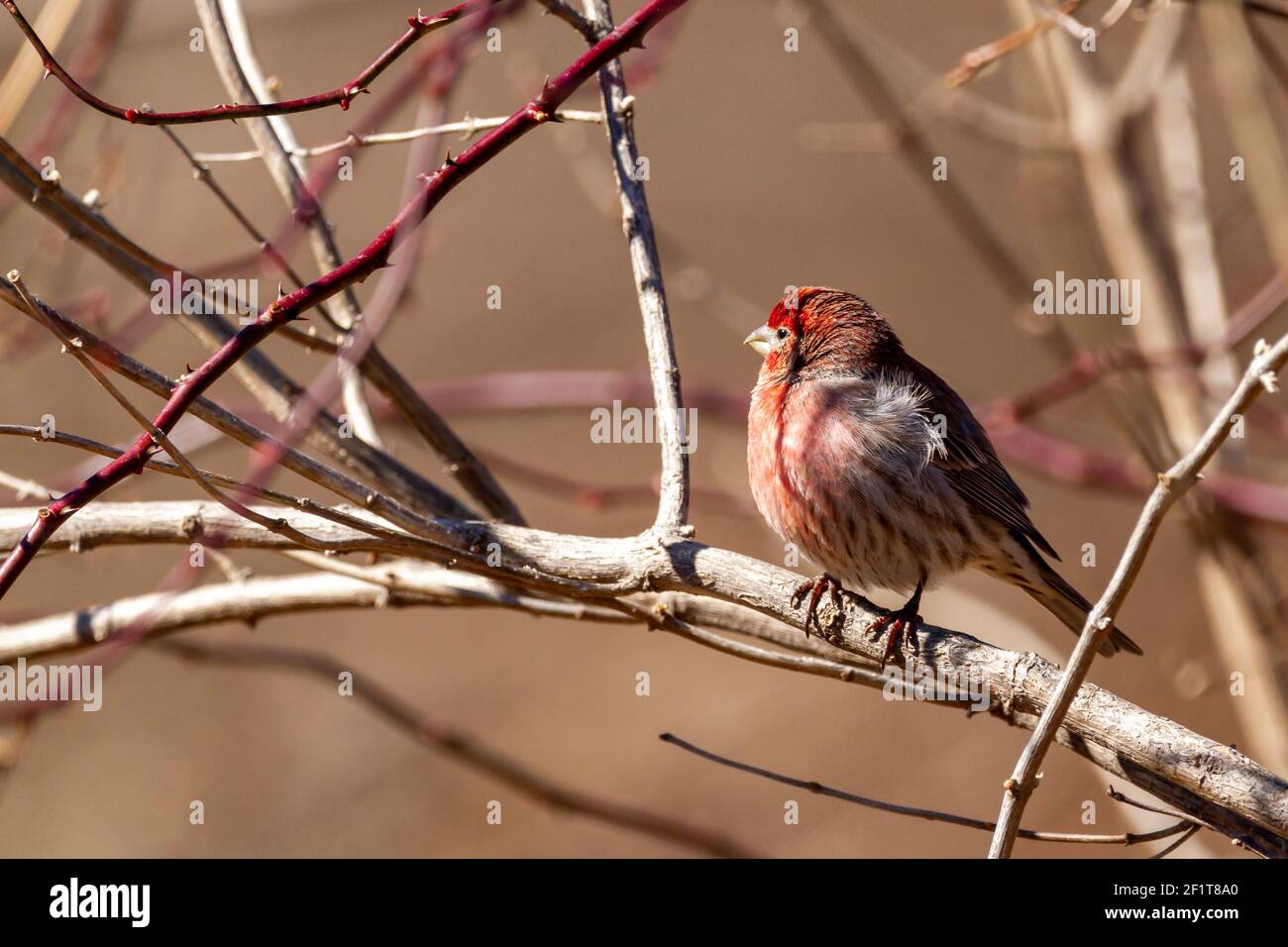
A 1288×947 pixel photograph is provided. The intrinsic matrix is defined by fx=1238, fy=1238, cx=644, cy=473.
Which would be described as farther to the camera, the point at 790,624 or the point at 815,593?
the point at 815,593

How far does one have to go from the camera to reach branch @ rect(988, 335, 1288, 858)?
181 centimetres

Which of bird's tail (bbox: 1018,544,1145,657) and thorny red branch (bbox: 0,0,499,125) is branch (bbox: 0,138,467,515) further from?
bird's tail (bbox: 1018,544,1145,657)

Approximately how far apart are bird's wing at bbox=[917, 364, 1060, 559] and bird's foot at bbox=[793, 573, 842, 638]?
690mm

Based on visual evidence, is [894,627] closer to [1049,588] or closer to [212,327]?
[1049,588]

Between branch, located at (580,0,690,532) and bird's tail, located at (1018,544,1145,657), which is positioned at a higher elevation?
branch, located at (580,0,690,532)

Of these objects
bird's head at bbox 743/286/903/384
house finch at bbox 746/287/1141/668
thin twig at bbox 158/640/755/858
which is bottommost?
thin twig at bbox 158/640/755/858

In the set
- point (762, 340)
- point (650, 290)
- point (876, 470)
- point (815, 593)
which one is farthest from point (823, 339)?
point (815, 593)

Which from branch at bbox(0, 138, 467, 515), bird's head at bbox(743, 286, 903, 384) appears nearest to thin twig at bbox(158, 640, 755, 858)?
branch at bbox(0, 138, 467, 515)

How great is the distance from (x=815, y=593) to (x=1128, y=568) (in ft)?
4.34

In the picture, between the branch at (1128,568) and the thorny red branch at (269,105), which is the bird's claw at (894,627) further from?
the thorny red branch at (269,105)

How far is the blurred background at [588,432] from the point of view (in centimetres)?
718

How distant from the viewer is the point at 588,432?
30.7 feet

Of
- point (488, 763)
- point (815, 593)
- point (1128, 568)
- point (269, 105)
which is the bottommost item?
point (488, 763)
